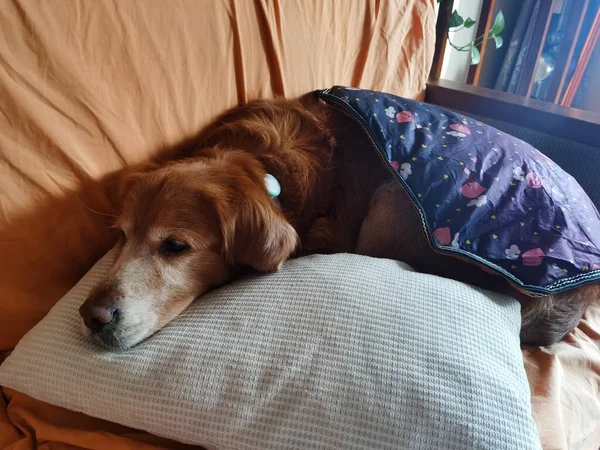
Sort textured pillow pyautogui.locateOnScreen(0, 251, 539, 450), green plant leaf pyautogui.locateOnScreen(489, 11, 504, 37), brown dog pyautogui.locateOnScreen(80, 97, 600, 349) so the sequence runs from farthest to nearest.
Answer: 1. green plant leaf pyautogui.locateOnScreen(489, 11, 504, 37)
2. brown dog pyautogui.locateOnScreen(80, 97, 600, 349)
3. textured pillow pyautogui.locateOnScreen(0, 251, 539, 450)

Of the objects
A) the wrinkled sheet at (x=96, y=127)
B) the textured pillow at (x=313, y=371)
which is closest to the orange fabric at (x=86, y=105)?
the wrinkled sheet at (x=96, y=127)

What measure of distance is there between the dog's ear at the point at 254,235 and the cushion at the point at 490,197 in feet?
1.33

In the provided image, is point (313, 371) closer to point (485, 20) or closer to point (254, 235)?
point (254, 235)

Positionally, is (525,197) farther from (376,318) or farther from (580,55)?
(580,55)

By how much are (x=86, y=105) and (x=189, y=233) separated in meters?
0.42

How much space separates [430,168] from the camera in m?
1.38

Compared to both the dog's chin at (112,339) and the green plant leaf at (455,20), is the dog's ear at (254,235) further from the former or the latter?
the green plant leaf at (455,20)

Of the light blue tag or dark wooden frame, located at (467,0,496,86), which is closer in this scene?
the light blue tag

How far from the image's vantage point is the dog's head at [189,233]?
1.19 meters

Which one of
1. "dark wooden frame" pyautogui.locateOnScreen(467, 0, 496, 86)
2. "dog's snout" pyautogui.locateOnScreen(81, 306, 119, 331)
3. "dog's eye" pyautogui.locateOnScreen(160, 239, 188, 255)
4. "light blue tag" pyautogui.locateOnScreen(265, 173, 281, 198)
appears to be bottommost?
"dog's snout" pyautogui.locateOnScreen(81, 306, 119, 331)

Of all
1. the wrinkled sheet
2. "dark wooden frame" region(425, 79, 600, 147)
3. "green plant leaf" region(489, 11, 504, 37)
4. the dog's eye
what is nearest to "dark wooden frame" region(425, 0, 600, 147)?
"dark wooden frame" region(425, 79, 600, 147)

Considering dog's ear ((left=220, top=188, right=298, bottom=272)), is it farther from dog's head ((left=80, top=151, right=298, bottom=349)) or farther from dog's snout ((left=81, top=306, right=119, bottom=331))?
dog's snout ((left=81, top=306, right=119, bottom=331))

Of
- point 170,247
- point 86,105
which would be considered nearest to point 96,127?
point 86,105

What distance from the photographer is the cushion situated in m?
1.22
